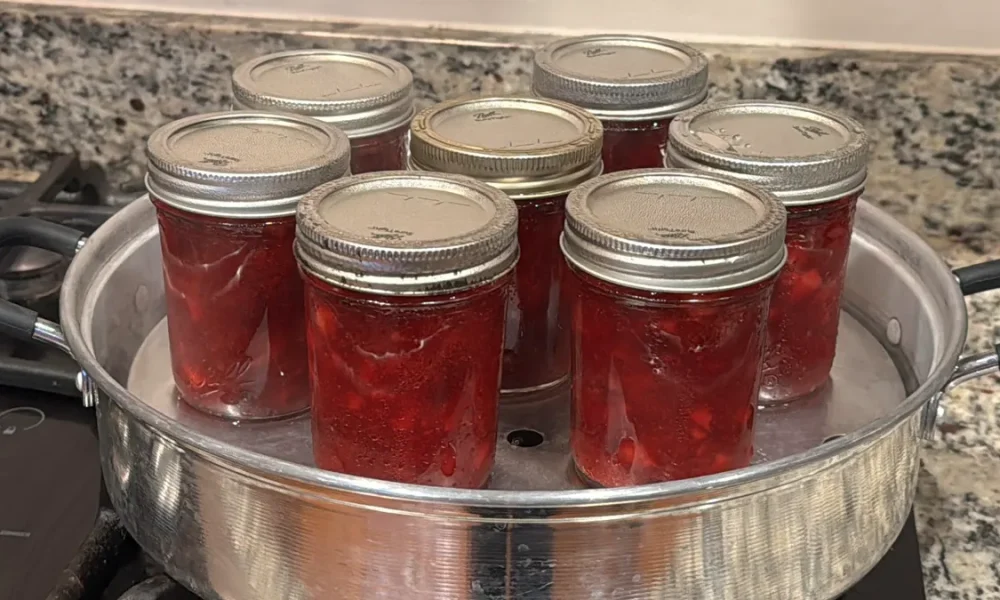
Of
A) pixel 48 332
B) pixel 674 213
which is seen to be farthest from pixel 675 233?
pixel 48 332

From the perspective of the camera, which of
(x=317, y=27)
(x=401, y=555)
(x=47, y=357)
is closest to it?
(x=401, y=555)

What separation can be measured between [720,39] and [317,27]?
336mm

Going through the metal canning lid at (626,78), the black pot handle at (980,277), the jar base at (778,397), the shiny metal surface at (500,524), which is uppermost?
the metal canning lid at (626,78)

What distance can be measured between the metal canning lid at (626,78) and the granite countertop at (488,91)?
0.39 ft

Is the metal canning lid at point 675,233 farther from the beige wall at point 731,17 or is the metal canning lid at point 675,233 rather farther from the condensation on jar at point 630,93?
the beige wall at point 731,17

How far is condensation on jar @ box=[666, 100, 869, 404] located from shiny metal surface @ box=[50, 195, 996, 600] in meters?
0.08

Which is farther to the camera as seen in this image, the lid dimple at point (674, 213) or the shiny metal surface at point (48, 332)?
the shiny metal surface at point (48, 332)

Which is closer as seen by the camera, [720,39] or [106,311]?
[106,311]

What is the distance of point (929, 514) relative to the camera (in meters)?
0.65

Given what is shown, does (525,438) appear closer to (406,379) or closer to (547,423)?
(547,423)

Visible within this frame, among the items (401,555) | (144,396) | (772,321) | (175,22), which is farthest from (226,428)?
(175,22)

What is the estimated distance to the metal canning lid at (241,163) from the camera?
53 centimetres

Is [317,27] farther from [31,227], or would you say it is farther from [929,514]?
[929,514]

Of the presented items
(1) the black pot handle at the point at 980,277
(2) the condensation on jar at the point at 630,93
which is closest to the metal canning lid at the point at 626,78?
(2) the condensation on jar at the point at 630,93
